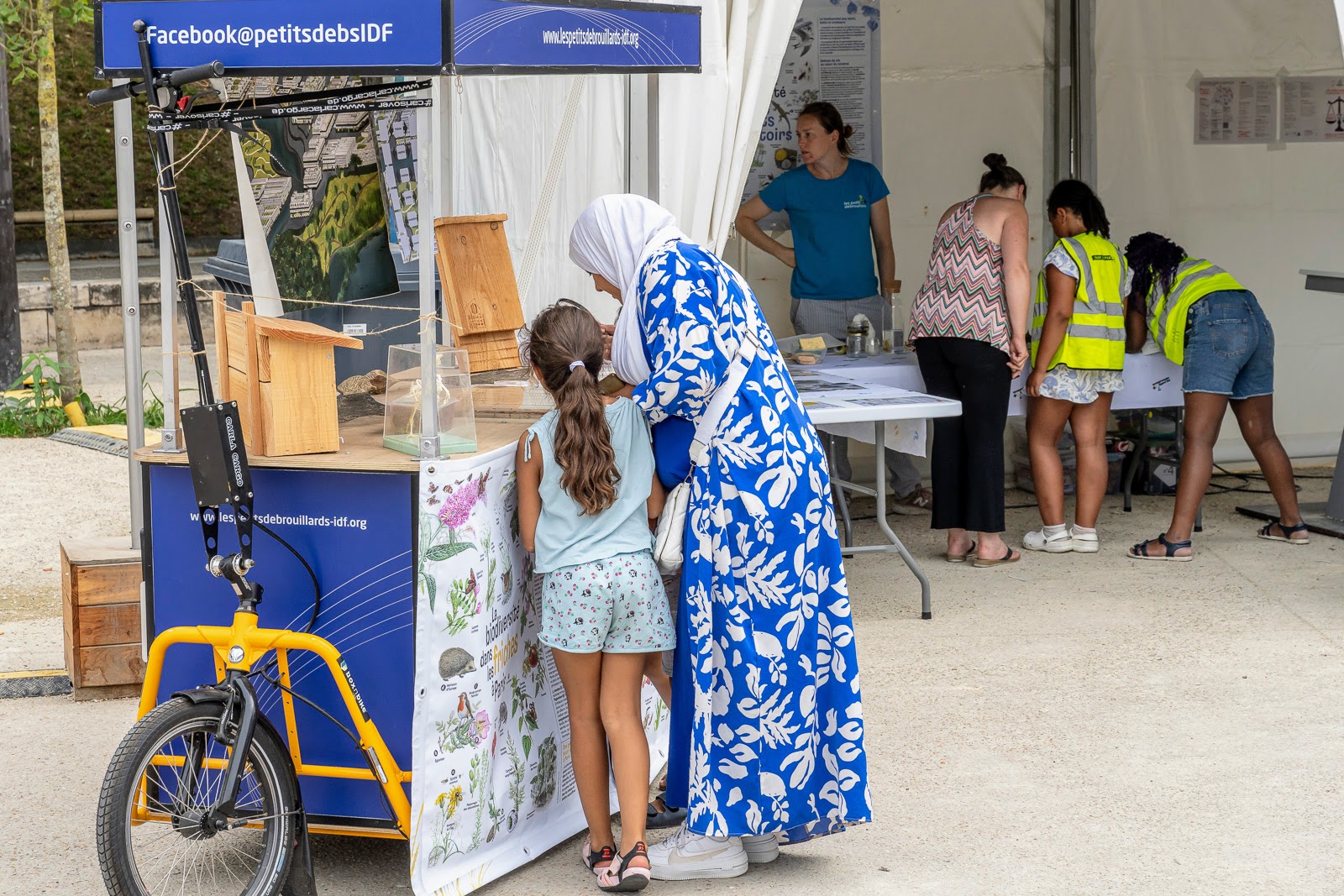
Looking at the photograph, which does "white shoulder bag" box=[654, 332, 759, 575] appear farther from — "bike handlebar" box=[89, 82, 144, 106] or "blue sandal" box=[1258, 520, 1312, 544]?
Answer: "blue sandal" box=[1258, 520, 1312, 544]

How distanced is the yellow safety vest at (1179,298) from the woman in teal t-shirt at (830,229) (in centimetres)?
117

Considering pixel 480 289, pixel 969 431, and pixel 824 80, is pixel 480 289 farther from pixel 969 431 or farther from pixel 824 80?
pixel 824 80

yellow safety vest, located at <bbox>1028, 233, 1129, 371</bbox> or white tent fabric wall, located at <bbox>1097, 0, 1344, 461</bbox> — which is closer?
yellow safety vest, located at <bbox>1028, 233, 1129, 371</bbox>

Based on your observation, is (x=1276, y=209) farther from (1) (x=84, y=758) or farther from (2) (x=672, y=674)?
(1) (x=84, y=758)

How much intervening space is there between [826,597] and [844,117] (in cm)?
449

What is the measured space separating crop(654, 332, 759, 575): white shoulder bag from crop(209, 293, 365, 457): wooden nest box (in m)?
0.74

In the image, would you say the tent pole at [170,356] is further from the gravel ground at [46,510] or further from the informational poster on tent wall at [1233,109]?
the informational poster on tent wall at [1233,109]

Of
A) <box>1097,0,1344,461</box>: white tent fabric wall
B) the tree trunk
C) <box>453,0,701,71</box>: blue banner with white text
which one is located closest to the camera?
<box>453,0,701,71</box>: blue banner with white text

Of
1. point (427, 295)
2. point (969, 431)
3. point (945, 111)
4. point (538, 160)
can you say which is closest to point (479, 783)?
point (427, 295)

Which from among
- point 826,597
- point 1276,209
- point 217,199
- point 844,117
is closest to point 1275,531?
point 1276,209

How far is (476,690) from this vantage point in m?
3.21

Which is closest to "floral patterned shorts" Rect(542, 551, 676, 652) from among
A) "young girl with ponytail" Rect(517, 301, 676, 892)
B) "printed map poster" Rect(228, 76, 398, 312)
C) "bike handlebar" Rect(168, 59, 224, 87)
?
"young girl with ponytail" Rect(517, 301, 676, 892)

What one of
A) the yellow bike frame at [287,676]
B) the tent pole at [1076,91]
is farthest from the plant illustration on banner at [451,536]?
the tent pole at [1076,91]

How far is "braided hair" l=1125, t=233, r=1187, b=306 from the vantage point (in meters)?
6.38
